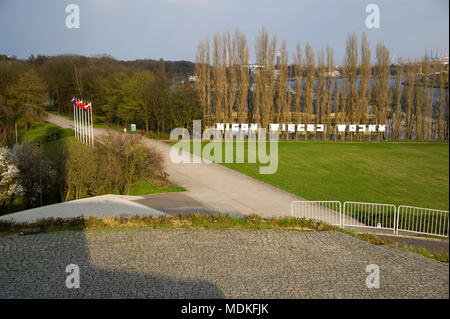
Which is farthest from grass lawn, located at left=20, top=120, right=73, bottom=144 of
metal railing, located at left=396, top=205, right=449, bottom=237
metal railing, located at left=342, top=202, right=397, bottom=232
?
metal railing, located at left=396, top=205, right=449, bottom=237

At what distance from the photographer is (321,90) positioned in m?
33.3

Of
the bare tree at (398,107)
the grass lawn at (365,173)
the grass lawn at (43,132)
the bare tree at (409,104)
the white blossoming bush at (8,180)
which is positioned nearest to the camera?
the white blossoming bush at (8,180)

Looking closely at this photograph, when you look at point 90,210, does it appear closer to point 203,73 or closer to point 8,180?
point 8,180

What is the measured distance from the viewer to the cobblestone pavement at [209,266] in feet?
18.9

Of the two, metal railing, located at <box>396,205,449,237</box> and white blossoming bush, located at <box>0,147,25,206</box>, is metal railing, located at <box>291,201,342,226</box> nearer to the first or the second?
metal railing, located at <box>396,205,449,237</box>

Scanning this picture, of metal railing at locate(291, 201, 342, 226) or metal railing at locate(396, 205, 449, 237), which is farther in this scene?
metal railing at locate(291, 201, 342, 226)

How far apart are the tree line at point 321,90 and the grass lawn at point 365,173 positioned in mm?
6115

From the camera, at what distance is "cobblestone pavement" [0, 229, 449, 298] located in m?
5.75

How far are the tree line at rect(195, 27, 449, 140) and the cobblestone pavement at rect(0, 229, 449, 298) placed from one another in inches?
990

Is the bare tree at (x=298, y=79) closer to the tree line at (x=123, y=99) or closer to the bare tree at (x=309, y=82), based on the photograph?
the bare tree at (x=309, y=82)

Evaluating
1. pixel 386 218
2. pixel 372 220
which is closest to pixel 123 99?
pixel 372 220

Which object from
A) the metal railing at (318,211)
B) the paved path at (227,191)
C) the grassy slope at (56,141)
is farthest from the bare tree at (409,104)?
the grassy slope at (56,141)

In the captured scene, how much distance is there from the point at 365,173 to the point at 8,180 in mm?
15453
